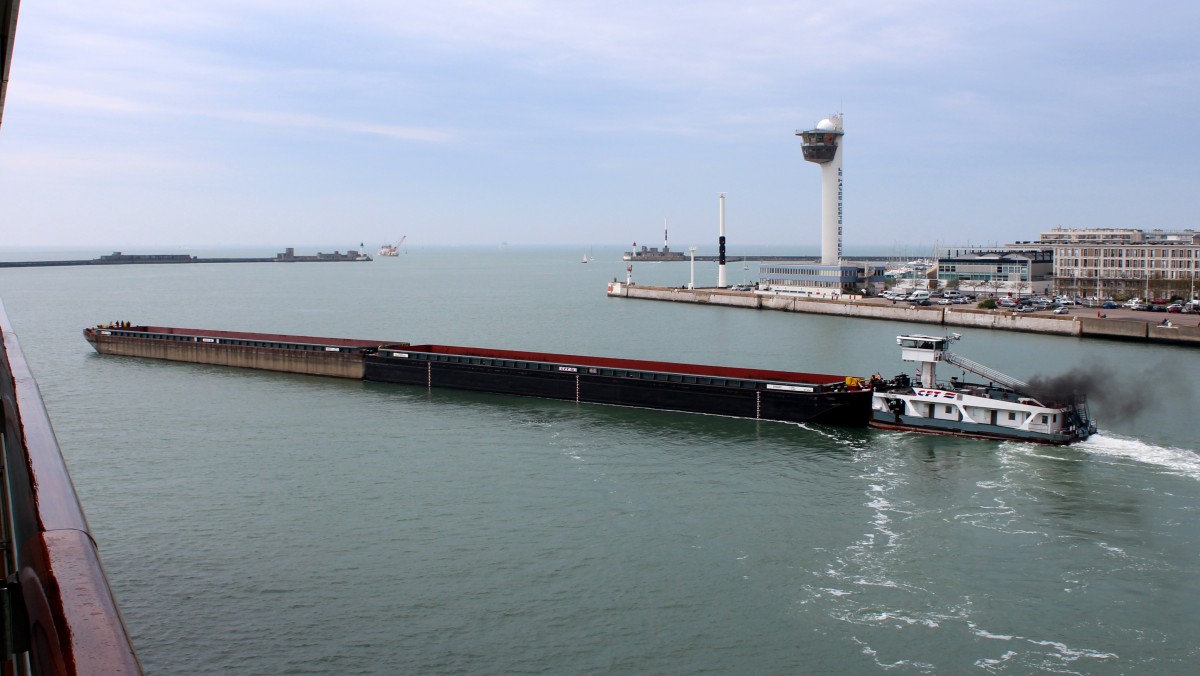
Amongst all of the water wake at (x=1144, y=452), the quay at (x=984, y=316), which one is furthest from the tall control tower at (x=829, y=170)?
the water wake at (x=1144, y=452)

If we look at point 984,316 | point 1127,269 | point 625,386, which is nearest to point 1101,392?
point 625,386

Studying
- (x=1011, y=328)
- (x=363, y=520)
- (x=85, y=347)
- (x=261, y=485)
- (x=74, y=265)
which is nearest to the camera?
(x=363, y=520)

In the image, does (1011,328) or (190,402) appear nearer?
(190,402)

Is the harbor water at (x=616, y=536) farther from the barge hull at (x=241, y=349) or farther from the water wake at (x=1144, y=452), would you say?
the barge hull at (x=241, y=349)

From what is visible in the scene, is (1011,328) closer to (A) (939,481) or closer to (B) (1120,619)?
(A) (939,481)

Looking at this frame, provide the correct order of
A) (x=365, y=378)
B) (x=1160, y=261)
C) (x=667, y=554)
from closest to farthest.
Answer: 1. (x=667, y=554)
2. (x=365, y=378)
3. (x=1160, y=261)

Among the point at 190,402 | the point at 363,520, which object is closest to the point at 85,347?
the point at 190,402

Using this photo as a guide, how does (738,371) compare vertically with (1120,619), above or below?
above

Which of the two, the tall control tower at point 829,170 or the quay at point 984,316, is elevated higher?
the tall control tower at point 829,170
